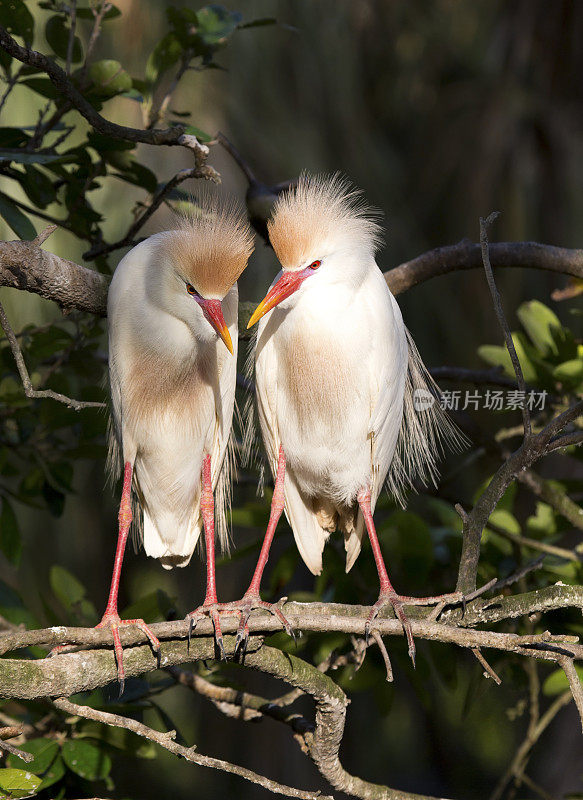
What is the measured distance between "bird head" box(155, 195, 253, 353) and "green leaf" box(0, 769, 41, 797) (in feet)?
2.29

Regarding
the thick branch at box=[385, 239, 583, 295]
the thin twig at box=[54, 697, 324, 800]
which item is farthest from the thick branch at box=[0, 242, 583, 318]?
the thin twig at box=[54, 697, 324, 800]

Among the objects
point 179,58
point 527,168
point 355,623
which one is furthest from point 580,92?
point 355,623

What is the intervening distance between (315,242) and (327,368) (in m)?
0.25

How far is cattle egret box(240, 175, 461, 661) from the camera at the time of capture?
1600 mm

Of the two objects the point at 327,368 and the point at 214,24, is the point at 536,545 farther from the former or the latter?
the point at 214,24

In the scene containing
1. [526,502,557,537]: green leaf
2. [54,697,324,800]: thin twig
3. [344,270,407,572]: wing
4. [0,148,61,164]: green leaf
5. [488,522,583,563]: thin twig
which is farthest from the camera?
[526,502,557,537]: green leaf

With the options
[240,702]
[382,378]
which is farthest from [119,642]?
[382,378]

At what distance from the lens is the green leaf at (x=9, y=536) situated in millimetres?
1860

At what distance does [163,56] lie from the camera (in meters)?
1.77

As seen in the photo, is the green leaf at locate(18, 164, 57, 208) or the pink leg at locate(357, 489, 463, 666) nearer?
the pink leg at locate(357, 489, 463, 666)

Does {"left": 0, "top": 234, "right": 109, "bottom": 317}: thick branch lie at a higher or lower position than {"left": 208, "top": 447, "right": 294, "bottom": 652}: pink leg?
higher

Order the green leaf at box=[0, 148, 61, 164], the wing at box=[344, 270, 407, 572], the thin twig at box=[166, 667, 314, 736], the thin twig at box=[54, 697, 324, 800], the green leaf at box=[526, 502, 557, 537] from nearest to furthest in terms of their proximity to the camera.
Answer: the thin twig at box=[54, 697, 324, 800], the green leaf at box=[0, 148, 61, 164], the thin twig at box=[166, 667, 314, 736], the wing at box=[344, 270, 407, 572], the green leaf at box=[526, 502, 557, 537]

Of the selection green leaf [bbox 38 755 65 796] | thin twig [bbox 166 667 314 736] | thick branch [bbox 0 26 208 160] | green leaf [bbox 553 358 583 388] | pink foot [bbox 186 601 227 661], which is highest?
thick branch [bbox 0 26 208 160]

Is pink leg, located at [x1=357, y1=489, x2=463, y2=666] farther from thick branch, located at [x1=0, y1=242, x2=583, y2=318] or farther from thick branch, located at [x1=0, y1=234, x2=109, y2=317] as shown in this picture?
thick branch, located at [x1=0, y1=234, x2=109, y2=317]
